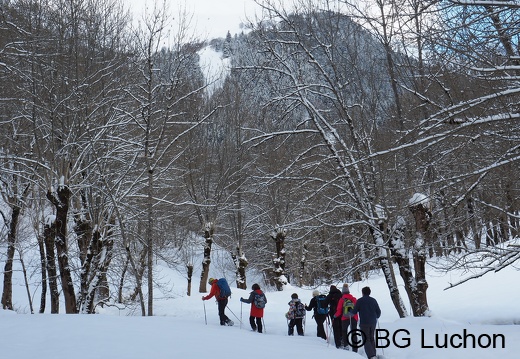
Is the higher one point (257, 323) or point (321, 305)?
point (321, 305)

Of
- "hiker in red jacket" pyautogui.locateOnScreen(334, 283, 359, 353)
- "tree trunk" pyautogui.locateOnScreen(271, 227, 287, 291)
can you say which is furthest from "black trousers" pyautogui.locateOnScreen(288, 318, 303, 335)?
"tree trunk" pyautogui.locateOnScreen(271, 227, 287, 291)

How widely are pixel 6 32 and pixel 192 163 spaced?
13.1 m

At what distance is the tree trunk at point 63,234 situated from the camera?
43.0 ft

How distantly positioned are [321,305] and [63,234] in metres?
7.25

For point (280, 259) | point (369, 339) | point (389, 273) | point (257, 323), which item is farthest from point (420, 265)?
point (280, 259)

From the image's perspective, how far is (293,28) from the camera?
39.4 ft

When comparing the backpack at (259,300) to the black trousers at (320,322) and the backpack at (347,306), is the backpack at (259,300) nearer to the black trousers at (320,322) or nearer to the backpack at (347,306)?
the black trousers at (320,322)

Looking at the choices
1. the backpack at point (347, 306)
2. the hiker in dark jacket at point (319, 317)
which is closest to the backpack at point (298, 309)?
the hiker in dark jacket at point (319, 317)

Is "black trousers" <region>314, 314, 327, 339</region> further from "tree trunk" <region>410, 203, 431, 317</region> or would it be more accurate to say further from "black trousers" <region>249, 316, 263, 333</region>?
"tree trunk" <region>410, 203, 431, 317</region>

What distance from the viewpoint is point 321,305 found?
12180 mm

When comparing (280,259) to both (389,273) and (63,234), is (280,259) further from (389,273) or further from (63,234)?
(63,234)

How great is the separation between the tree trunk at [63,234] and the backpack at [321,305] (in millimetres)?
6855

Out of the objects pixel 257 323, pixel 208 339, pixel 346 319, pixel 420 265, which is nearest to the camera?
pixel 208 339

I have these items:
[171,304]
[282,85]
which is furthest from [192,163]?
[282,85]
